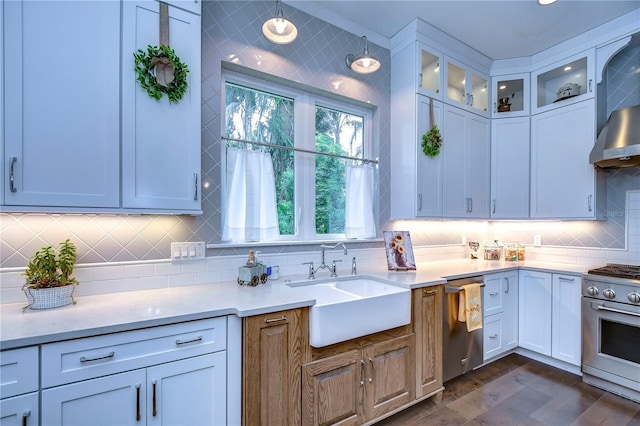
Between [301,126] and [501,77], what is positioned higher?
[501,77]

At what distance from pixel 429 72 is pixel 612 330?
2.62 m

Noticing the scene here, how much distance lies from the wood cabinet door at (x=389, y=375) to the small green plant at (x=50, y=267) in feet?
5.53

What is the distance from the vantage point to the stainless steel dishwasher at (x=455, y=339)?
2.28m

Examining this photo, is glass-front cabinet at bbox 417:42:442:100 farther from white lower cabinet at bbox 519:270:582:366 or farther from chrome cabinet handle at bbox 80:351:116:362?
chrome cabinet handle at bbox 80:351:116:362

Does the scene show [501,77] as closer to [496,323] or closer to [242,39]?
[496,323]

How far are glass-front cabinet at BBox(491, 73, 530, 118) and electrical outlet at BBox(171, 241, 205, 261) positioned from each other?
10.7 ft

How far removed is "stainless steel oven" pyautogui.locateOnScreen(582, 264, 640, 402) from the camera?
87.5 inches

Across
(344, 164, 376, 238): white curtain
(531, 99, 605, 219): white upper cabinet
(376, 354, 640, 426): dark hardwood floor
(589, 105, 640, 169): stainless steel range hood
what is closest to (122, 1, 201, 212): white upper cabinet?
(344, 164, 376, 238): white curtain

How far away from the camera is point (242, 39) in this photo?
2143 millimetres

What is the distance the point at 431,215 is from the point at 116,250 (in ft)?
8.05

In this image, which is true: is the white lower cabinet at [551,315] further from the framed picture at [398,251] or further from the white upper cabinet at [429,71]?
the white upper cabinet at [429,71]

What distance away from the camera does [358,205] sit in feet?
8.93

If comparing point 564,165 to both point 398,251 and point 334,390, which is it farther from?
point 334,390

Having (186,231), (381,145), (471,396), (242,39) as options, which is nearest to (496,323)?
(471,396)
